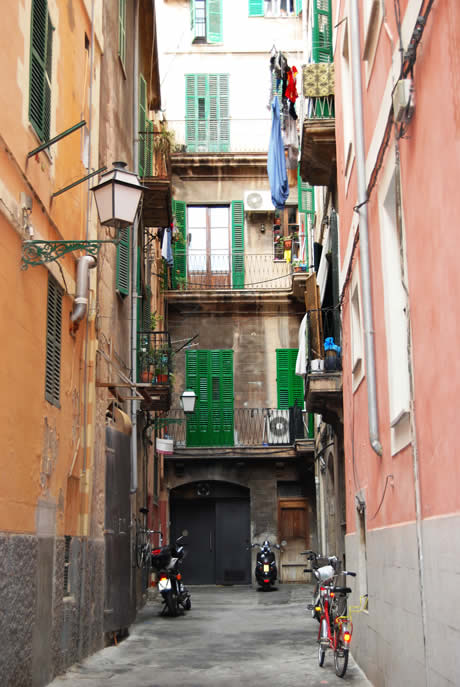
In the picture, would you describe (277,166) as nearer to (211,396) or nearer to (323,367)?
(323,367)

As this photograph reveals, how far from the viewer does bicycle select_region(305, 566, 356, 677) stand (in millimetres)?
9367

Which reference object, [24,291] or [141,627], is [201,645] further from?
[24,291]

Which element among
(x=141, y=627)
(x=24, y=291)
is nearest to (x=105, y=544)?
(x=141, y=627)

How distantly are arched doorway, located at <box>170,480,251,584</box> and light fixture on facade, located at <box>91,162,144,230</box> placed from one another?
18.8m

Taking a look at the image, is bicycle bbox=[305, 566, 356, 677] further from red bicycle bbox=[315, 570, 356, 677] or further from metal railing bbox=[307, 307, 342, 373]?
metal railing bbox=[307, 307, 342, 373]

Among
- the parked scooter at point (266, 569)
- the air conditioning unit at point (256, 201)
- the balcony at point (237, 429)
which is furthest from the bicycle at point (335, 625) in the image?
the air conditioning unit at point (256, 201)

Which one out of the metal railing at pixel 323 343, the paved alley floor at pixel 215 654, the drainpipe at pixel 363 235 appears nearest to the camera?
the drainpipe at pixel 363 235

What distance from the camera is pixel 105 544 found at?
1163 centimetres

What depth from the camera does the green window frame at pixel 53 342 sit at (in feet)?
29.8

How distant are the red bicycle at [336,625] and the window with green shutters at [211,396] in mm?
15890

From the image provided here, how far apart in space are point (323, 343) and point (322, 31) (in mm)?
5033

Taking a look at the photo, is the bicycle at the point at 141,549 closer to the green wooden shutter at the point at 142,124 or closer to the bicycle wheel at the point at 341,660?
the green wooden shutter at the point at 142,124

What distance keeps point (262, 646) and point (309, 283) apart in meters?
6.13

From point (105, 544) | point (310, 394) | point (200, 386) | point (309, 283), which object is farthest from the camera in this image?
point (200, 386)
